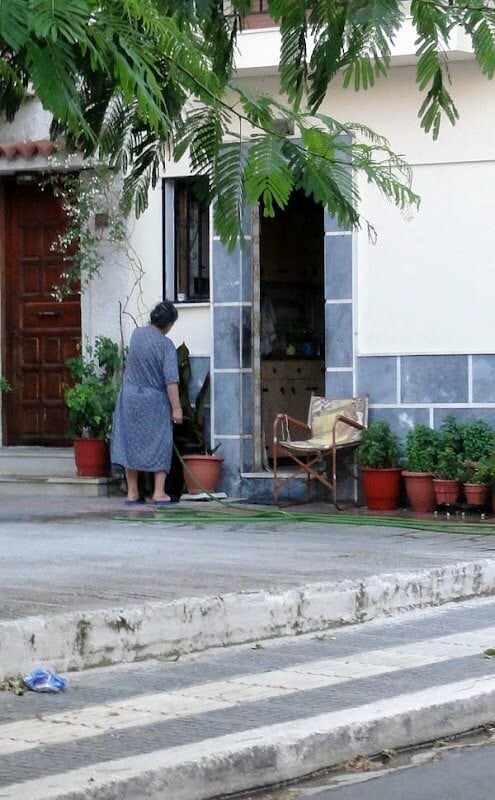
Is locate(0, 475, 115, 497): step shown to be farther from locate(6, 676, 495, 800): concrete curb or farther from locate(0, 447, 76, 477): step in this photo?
→ locate(6, 676, 495, 800): concrete curb

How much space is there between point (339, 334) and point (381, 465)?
4.14ft

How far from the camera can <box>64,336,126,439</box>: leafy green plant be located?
47.0 ft

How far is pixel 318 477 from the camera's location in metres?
13.7

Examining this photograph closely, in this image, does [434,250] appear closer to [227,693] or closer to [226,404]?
[226,404]

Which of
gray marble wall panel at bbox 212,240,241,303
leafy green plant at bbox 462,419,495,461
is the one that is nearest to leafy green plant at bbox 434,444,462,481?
leafy green plant at bbox 462,419,495,461

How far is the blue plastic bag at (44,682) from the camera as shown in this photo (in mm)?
6844

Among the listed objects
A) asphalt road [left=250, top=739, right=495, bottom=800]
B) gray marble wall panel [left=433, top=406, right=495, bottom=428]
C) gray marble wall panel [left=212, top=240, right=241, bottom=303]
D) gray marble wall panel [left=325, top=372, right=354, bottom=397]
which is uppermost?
gray marble wall panel [left=212, top=240, right=241, bottom=303]

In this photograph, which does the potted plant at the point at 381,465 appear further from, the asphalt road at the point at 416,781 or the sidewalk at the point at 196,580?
the asphalt road at the point at 416,781

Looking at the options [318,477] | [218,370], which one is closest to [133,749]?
[318,477]

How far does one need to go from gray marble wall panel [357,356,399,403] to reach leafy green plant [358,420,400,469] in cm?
31

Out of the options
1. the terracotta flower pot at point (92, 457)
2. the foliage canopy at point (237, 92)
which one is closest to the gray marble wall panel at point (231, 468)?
the terracotta flower pot at point (92, 457)

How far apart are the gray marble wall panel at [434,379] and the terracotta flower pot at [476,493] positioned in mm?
887

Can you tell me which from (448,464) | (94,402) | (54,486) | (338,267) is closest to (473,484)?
(448,464)

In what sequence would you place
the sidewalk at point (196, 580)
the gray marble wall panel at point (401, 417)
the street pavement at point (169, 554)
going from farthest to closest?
the gray marble wall panel at point (401, 417) < the street pavement at point (169, 554) < the sidewalk at point (196, 580)
